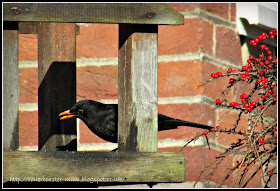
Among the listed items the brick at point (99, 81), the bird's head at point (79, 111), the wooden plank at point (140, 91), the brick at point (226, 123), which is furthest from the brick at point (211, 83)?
the wooden plank at point (140, 91)

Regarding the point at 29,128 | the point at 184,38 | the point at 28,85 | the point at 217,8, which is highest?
the point at 217,8

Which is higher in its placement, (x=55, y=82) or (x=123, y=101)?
(x=123, y=101)

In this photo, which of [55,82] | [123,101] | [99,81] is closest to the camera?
[123,101]

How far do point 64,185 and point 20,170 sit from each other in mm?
600

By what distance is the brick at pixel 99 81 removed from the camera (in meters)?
4.11

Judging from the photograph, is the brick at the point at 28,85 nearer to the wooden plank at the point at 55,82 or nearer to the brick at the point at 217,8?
the wooden plank at the point at 55,82

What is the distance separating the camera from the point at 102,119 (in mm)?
4156

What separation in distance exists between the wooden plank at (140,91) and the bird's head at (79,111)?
27.9 inches

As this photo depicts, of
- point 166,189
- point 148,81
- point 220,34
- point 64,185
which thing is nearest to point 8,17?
point 148,81

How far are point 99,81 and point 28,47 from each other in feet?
1.59

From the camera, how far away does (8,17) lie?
3121mm

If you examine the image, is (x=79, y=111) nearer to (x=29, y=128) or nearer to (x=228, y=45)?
(x=29, y=128)

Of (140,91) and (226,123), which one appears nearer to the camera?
(140,91)

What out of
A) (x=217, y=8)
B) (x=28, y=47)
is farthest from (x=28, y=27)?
(x=217, y=8)
